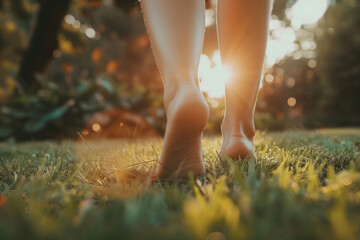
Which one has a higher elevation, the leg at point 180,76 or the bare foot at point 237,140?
the leg at point 180,76

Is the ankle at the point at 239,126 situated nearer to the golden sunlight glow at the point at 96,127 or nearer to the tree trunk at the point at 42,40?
the golden sunlight glow at the point at 96,127

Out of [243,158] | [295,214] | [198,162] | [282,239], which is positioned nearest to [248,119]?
[243,158]

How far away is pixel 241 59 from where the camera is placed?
1.44 meters

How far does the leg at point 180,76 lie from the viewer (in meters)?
1.05

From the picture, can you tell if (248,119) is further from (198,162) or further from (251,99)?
(198,162)

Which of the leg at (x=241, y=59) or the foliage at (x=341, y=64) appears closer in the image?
the leg at (x=241, y=59)

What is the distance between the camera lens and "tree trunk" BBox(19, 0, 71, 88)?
20.2 feet

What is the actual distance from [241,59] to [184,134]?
0.55 m

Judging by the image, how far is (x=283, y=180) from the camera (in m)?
0.81

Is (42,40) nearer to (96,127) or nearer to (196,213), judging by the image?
(96,127)

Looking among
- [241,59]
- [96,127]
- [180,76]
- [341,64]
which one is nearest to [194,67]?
[180,76]

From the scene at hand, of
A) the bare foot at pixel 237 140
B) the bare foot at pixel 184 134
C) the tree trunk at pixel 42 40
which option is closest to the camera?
the bare foot at pixel 184 134

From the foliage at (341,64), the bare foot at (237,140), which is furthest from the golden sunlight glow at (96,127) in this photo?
the foliage at (341,64)

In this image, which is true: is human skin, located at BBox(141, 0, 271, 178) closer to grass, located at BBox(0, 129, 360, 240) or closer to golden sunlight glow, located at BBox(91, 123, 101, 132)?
grass, located at BBox(0, 129, 360, 240)
